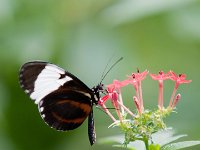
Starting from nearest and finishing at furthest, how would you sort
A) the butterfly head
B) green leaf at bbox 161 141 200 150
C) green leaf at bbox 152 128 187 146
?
green leaf at bbox 161 141 200 150
green leaf at bbox 152 128 187 146
the butterfly head

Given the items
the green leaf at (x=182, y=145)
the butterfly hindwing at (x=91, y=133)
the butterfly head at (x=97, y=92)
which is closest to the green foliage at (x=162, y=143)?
the green leaf at (x=182, y=145)

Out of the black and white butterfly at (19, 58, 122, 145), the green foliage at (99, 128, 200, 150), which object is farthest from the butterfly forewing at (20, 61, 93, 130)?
the green foliage at (99, 128, 200, 150)

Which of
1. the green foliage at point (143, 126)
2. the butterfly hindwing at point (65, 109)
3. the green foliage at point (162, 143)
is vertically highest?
the butterfly hindwing at point (65, 109)

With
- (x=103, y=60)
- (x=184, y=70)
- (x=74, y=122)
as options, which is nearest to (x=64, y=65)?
(x=103, y=60)

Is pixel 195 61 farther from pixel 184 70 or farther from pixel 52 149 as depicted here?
pixel 52 149

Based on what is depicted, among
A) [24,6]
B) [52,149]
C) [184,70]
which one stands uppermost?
[24,6]

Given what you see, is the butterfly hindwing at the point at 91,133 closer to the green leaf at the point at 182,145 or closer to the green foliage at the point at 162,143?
the green foliage at the point at 162,143

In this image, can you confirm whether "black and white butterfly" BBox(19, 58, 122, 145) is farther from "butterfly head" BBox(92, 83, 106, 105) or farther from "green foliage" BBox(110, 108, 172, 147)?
"green foliage" BBox(110, 108, 172, 147)

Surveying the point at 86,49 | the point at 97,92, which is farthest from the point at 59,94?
the point at 86,49
